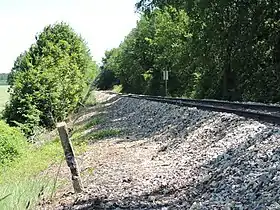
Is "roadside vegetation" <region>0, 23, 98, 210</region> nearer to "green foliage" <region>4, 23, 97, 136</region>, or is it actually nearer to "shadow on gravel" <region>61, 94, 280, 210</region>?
"green foliage" <region>4, 23, 97, 136</region>

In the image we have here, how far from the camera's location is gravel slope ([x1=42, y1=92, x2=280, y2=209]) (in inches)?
252

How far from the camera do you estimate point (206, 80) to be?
33.3 metres

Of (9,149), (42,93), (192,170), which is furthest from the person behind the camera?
→ (42,93)

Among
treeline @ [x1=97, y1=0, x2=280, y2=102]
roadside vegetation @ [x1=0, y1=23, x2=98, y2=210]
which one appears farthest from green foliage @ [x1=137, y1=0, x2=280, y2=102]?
roadside vegetation @ [x1=0, y1=23, x2=98, y2=210]

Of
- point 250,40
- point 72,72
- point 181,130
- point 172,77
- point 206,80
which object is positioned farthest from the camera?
point 72,72

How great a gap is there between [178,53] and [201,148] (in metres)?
36.4

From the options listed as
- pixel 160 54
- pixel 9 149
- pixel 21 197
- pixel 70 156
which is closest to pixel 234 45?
pixel 9 149

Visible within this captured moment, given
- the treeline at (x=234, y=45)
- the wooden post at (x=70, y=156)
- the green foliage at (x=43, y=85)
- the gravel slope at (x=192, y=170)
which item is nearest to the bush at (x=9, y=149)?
the green foliage at (x=43, y=85)

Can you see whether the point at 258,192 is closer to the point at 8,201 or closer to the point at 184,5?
the point at 8,201

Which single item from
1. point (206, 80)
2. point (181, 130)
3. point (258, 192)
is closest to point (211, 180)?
point (258, 192)

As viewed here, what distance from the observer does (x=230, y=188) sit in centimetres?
667

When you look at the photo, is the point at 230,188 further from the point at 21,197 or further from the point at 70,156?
the point at 70,156

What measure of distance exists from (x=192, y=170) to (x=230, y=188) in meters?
2.34

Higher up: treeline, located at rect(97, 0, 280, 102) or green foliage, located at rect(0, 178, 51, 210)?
treeline, located at rect(97, 0, 280, 102)
